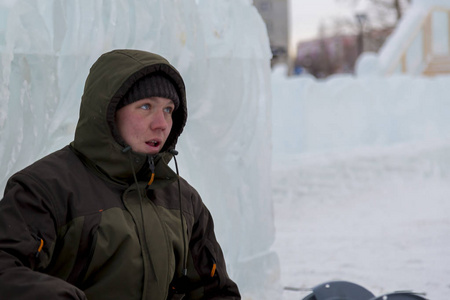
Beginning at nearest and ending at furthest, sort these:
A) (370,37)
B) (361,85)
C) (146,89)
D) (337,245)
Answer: (146,89) < (337,245) < (361,85) < (370,37)

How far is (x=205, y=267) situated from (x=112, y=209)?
37 centimetres

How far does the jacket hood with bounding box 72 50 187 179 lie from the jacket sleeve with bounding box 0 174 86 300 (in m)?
0.19

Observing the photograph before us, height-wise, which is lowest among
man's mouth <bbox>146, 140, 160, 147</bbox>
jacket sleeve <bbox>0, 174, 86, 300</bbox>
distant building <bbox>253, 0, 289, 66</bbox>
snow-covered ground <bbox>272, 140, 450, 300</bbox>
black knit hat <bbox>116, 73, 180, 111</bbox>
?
snow-covered ground <bbox>272, 140, 450, 300</bbox>

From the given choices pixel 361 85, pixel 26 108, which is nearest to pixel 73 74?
pixel 26 108

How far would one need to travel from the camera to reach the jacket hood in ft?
5.43

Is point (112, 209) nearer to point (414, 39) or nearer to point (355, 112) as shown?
point (355, 112)

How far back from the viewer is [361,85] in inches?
410

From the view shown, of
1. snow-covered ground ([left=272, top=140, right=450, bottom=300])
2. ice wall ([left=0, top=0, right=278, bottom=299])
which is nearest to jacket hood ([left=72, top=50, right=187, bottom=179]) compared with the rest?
ice wall ([left=0, top=0, right=278, bottom=299])

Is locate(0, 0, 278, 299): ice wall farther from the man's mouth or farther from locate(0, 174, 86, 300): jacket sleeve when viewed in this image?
locate(0, 174, 86, 300): jacket sleeve

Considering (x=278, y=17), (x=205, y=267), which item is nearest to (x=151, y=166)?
(x=205, y=267)

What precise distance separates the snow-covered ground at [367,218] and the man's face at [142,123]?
2285 mm

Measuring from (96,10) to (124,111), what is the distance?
121cm

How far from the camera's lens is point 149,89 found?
68.7 inches

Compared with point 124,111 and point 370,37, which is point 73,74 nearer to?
point 124,111
